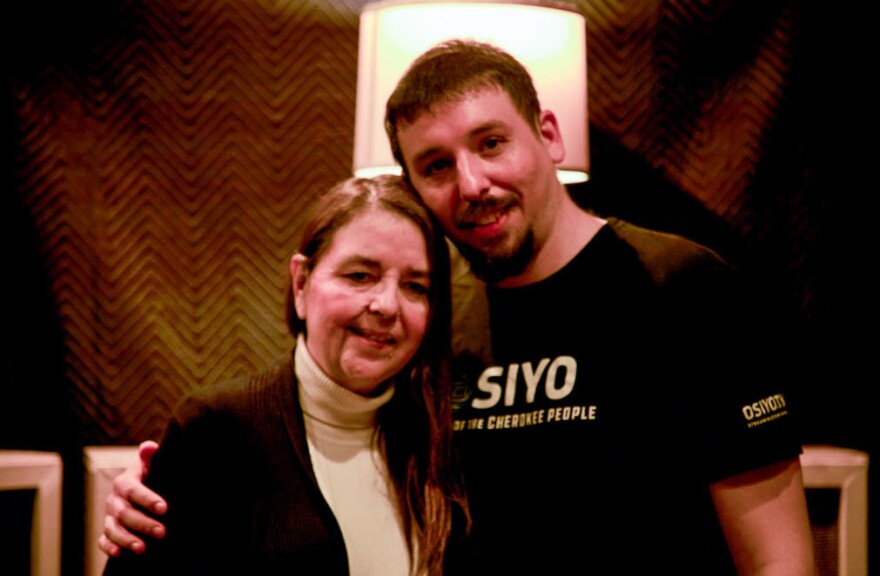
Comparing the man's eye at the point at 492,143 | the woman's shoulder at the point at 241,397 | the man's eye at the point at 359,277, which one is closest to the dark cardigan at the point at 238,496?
the woman's shoulder at the point at 241,397

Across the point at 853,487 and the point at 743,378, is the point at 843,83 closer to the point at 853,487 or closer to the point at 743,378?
the point at 853,487

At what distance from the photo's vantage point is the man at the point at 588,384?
4.99 feet

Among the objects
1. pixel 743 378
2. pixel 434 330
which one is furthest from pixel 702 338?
pixel 434 330

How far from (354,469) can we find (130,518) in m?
0.35

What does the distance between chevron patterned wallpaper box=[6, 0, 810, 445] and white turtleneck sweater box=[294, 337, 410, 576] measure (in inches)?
36.2

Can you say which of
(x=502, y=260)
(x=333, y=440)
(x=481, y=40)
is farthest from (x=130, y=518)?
(x=481, y=40)

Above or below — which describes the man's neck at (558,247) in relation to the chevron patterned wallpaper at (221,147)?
below

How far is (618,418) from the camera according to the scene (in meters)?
1.56

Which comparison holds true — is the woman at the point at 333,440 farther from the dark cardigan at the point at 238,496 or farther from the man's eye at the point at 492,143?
the man's eye at the point at 492,143

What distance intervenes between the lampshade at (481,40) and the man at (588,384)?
0.21 meters

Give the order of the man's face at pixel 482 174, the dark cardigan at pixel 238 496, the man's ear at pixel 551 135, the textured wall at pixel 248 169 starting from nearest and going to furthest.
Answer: the dark cardigan at pixel 238 496 < the man's face at pixel 482 174 < the man's ear at pixel 551 135 < the textured wall at pixel 248 169

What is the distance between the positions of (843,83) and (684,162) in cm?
49

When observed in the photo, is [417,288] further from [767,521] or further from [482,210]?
[767,521]

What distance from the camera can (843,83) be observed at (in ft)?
7.91
